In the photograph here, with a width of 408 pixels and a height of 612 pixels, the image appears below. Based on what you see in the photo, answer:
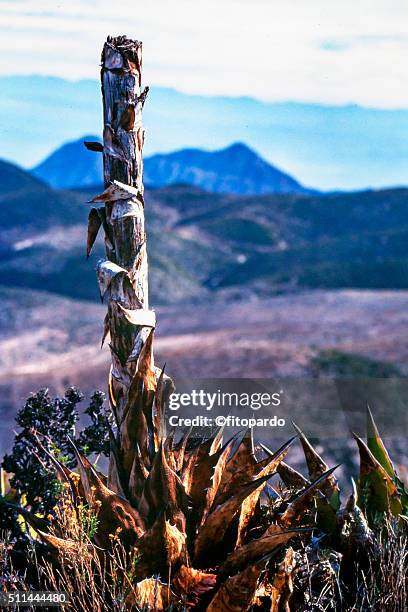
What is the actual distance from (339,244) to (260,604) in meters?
42.4

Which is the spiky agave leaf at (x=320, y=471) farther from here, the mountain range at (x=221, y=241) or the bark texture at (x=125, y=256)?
the mountain range at (x=221, y=241)

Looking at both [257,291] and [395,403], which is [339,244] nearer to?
[257,291]

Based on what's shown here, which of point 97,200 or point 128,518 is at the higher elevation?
point 97,200

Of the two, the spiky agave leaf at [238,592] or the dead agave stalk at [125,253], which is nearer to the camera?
the spiky agave leaf at [238,592]

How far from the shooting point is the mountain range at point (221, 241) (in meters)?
35.6

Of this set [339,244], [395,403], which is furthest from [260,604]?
[339,244]

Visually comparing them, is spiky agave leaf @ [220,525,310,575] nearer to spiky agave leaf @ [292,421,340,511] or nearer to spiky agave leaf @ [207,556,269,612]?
spiky agave leaf @ [207,556,269,612]

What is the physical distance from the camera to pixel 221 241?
Result: 1849 inches

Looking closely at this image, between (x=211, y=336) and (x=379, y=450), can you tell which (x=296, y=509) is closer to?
(x=379, y=450)

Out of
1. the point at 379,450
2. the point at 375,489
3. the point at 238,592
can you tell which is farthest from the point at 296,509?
the point at 379,450

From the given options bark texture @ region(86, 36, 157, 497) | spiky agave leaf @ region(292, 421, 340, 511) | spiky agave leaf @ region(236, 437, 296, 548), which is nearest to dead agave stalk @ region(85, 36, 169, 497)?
bark texture @ region(86, 36, 157, 497)

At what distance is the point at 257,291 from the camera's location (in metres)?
32.9

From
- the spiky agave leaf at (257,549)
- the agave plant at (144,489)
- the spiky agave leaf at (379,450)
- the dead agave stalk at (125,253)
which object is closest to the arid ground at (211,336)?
the spiky agave leaf at (379,450)

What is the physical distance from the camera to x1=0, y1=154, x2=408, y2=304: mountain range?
117 ft
